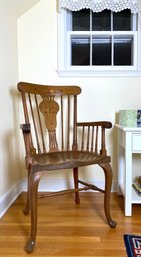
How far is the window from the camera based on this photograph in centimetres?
207

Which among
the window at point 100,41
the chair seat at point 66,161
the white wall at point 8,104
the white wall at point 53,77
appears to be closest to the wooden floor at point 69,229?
the white wall at point 8,104

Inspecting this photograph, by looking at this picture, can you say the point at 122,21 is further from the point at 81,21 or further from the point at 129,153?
the point at 129,153

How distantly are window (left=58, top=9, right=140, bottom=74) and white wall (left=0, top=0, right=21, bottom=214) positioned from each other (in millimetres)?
462

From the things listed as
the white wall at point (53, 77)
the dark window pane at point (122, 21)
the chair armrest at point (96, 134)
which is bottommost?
the chair armrest at point (96, 134)

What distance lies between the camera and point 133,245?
4.04 feet

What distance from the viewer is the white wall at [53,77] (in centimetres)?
203

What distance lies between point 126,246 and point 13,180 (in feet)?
3.51

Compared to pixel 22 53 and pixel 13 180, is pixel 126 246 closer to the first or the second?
pixel 13 180

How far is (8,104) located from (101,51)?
98cm

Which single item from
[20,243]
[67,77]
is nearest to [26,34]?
[67,77]

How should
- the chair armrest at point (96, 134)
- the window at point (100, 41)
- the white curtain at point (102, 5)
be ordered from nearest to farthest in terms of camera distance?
1. the chair armrest at point (96, 134)
2. the white curtain at point (102, 5)
3. the window at point (100, 41)

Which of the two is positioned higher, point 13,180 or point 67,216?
point 13,180

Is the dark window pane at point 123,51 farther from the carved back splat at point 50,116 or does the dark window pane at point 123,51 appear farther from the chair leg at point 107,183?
the chair leg at point 107,183

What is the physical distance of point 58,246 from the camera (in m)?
1.24
